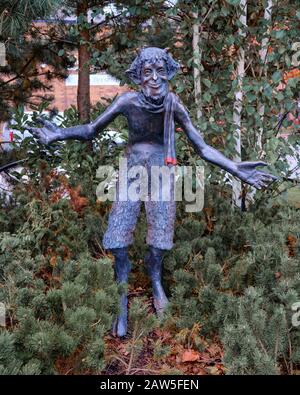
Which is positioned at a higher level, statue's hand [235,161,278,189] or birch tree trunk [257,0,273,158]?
birch tree trunk [257,0,273,158]

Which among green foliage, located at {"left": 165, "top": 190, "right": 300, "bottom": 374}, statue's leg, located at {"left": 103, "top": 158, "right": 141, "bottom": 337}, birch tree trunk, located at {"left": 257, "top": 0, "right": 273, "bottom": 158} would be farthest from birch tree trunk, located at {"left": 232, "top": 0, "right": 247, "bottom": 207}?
statue's leg, located at {"left": 103, "top": 158, "right": 141, "bottom": 337}

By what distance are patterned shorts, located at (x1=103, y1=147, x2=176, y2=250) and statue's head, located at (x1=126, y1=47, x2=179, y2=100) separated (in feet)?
1.26

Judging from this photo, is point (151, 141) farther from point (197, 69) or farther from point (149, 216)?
point (197, 69)

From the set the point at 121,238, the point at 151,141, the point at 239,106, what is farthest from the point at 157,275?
the point at 239,106

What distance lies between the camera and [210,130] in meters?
4.15

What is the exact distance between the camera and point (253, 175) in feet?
8.14

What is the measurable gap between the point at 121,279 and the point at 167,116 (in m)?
0.98

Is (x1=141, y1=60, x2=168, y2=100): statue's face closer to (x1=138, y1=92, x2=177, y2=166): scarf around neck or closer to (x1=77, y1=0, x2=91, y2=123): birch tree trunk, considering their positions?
(x1=138, y1=92, x2=177, y2=166): scarf around neck

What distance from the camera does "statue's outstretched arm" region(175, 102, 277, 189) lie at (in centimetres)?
247

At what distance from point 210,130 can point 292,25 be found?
1.10m

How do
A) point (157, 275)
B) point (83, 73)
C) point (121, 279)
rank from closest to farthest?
point (121, 279) → point (157, 275) → point (83, 73)

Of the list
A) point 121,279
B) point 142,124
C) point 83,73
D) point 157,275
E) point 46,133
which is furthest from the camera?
point 83,73

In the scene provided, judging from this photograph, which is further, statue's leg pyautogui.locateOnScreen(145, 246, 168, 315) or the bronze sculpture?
statue's leg pyautogui.locateOnScreen(145, 246, 168, 315)
